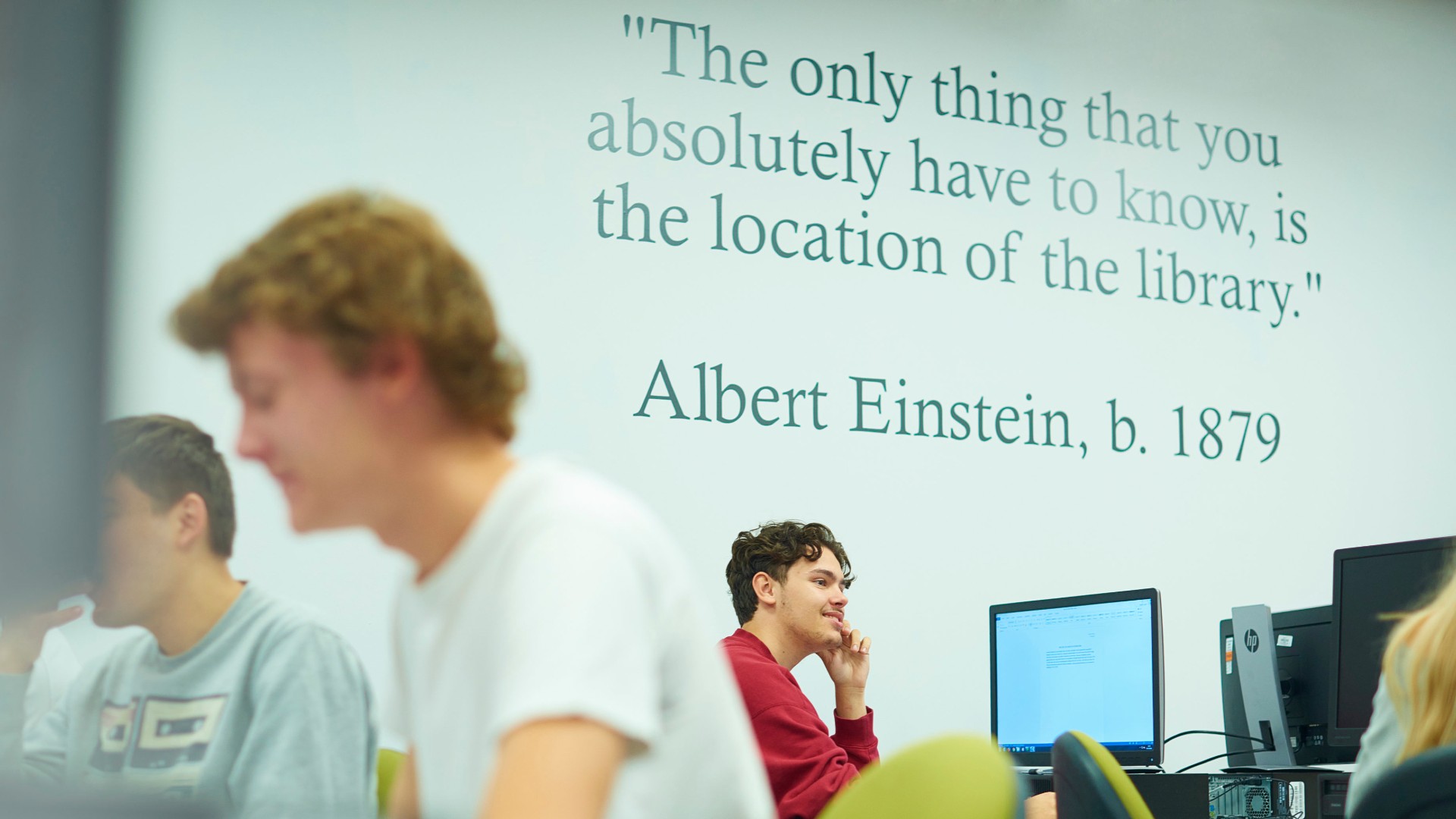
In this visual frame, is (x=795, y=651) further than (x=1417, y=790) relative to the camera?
Yes

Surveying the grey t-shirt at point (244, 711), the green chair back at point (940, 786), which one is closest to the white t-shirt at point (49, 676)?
the grey t-shirt at point (244, 711)

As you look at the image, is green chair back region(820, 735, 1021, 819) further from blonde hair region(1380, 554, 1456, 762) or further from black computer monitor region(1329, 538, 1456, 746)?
black computer monitor region(1329, 538, 1456, 746)

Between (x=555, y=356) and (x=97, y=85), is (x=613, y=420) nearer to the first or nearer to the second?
(x=555, y=356)

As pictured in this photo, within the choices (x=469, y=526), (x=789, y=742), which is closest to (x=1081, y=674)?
(x=789, y=742)

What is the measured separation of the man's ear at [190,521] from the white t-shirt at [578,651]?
74 cm

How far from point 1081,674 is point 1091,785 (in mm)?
1541

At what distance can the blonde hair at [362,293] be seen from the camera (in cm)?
75

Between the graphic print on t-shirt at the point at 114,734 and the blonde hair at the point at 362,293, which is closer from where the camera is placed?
the blonde hair at the point at 362,293

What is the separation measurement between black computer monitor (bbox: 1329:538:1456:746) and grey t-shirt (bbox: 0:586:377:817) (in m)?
2.14

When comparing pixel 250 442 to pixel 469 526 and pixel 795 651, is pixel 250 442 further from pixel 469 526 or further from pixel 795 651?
pixel 795 651

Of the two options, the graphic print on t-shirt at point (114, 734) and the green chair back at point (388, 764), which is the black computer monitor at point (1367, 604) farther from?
the graphic print on t-shirt at point (114, 734)

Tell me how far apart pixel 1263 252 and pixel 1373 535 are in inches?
41.7

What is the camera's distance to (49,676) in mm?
1334

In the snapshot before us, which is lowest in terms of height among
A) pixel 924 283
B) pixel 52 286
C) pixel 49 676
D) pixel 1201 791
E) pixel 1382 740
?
pixel 1201 791
